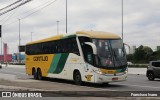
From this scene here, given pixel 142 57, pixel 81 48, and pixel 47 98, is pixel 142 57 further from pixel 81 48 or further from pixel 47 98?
pixel 47 98

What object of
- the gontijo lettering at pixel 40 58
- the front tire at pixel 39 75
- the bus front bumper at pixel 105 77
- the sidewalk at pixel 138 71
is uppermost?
the gontijo lettering at pixel 40 58

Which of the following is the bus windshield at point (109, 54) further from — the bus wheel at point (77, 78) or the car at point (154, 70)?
the car at point (154, 70)

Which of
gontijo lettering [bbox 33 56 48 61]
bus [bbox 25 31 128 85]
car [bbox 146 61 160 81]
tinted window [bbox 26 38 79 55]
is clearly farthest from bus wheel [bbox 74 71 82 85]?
car [bbox 146 61 160 81]

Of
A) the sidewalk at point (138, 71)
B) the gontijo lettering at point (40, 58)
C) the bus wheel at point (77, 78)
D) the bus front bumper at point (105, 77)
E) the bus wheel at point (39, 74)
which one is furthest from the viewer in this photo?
the sidewalk at point (138, 71)

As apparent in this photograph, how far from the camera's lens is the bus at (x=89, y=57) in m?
22.8

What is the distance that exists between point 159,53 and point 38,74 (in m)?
69.2

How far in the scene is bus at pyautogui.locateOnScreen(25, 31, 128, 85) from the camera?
2284cm

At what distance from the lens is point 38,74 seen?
107 feet

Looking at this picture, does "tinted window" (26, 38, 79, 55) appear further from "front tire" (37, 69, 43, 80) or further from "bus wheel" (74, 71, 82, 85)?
"front tire" (37, 69, 43, 80)

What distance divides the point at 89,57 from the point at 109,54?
1263mm

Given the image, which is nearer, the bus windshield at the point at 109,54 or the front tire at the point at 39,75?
the bus windshield at the point at 109,54

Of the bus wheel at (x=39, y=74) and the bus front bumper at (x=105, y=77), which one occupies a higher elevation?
the bus front bumper at (x=105, y=77)

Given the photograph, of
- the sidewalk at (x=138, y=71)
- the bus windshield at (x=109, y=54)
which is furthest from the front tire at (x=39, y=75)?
the sidewalk at (x=138, y=71)

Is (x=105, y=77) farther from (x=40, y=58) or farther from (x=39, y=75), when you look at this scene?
(x=39, y=75)
